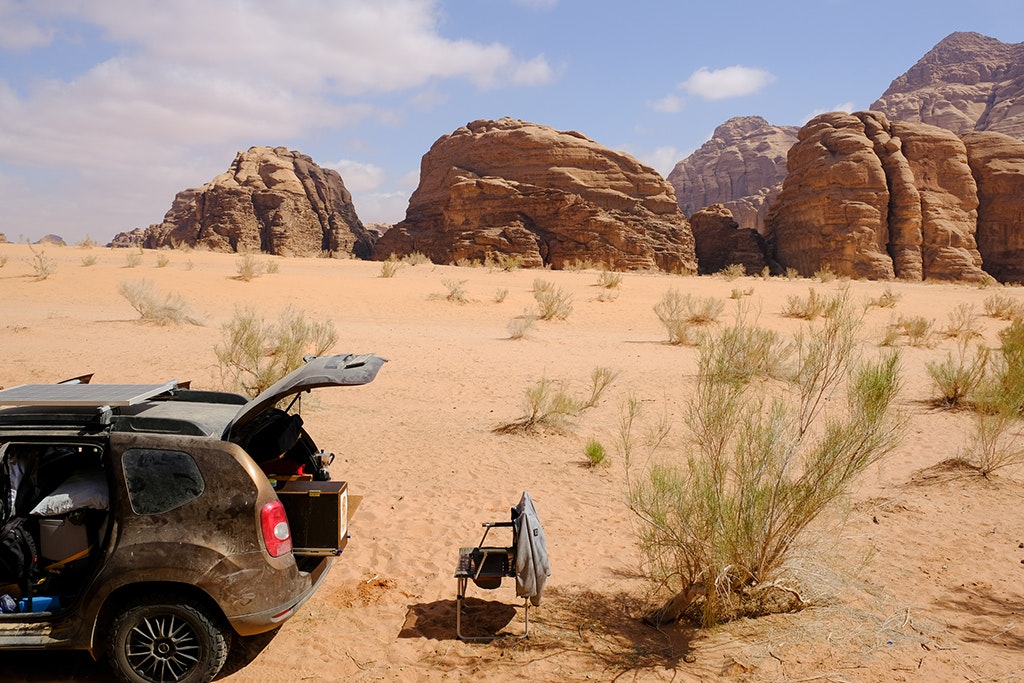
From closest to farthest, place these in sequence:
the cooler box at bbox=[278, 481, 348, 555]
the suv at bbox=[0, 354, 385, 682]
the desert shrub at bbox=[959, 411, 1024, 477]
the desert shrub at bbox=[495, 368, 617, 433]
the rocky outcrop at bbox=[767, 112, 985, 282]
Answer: the suv at bbox=[0, 354, 385, 682], the cooler box at bbox=[278, 481, 348, 555], the desert shrub at bbox=[959, 411, 1024, 477], the desert shrub at bbox=[495, 368, 617, 433], the rocky outcrop at bbox=[767, 112, 985, 282]

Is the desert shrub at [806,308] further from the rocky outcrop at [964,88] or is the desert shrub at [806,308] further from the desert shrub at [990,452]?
the rocky outcrop at [964,88]

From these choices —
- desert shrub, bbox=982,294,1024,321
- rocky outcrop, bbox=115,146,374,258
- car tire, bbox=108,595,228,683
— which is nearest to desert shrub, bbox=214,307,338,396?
car tire, bbox=108,595,228,683

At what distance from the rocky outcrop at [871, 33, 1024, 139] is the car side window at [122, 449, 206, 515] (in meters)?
89.9

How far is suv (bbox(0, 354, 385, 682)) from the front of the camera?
319 centimetres

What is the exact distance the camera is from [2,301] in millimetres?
19734

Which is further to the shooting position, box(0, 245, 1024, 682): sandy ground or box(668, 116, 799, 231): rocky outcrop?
box(668, 116, 799, 231): rocky outcrop

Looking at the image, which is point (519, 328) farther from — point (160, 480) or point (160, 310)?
point (160, 480)

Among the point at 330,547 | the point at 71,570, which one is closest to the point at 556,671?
the point at 330,547

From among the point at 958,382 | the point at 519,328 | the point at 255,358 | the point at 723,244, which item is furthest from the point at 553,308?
the point at 723,244

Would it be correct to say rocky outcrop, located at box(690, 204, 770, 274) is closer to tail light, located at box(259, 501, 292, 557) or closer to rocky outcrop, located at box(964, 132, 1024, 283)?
rocky outcrop, located at box(964, 132, 1024, 283)

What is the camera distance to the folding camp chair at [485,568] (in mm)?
3910

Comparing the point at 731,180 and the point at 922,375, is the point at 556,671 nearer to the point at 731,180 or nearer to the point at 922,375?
the point at 922,375

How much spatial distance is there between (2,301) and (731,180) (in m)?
96.6

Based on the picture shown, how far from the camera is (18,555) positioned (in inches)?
132
